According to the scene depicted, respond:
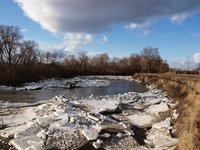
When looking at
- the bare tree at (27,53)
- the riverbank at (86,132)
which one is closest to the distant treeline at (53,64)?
the bare tree at (27,53)

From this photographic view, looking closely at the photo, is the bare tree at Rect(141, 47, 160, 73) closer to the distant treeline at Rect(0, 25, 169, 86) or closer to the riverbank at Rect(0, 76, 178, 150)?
the distant treeline at Rect(0, 25, 169, 86)

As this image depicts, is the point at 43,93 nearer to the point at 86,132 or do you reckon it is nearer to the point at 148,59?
the point at 86,132

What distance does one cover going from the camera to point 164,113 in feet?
55.1

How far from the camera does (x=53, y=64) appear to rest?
274 ft

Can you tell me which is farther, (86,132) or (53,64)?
(53,64)

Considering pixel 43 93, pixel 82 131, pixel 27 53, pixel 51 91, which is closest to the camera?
pixel 82 131

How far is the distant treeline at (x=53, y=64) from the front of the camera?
52884 millimetres

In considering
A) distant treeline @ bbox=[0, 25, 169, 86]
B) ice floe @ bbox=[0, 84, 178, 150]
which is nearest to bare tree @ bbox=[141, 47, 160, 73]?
distant treeline @ bbox=[0, 25, 169, 86]

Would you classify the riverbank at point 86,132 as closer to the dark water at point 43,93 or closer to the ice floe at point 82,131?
the ice floe at point 82,131

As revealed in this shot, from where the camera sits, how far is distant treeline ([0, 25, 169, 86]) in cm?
5288

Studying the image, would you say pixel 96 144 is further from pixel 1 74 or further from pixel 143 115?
pixel 1 74

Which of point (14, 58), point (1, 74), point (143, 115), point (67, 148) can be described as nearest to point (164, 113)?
point (143, 115)

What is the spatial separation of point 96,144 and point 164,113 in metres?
6.88

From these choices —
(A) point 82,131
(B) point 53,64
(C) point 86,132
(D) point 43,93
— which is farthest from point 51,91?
(B) point 53,64
